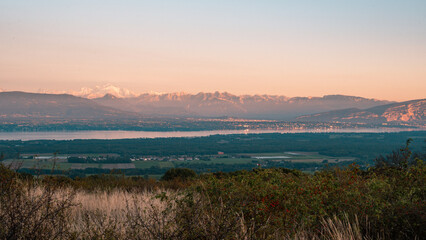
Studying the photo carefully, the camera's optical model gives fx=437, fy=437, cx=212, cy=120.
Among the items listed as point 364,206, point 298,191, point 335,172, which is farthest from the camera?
point 335,172

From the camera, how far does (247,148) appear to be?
110 m

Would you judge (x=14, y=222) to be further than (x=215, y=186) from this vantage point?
No

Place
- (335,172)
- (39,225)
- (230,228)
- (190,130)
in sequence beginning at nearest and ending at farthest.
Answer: (230,228) → (39,225) → (335,172) → (190,130)

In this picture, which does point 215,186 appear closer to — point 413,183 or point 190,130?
point 413,183

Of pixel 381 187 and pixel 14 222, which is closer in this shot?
pixel 14 222

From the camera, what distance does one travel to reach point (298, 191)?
9023 millimetres

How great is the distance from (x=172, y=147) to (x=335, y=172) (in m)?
101

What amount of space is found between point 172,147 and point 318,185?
10411 cm

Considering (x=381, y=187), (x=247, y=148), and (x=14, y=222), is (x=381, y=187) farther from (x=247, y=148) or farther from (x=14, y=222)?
(x=247, y=148)

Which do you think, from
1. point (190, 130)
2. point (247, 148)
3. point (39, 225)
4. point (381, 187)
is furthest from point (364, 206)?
point (190, 130)

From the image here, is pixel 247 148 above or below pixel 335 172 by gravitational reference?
Result: below

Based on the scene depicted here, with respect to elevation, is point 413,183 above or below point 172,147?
above

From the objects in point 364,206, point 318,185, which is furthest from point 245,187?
point 364,206

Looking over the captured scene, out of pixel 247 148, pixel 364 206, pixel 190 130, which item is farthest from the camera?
pixel 190 130
